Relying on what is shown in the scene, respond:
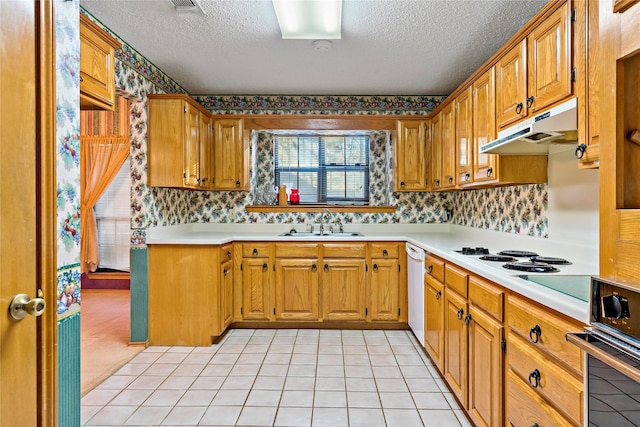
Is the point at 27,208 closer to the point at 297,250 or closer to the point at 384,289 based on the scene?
the point at 297,250

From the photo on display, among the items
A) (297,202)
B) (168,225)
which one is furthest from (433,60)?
(168,225)

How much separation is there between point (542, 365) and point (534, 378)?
7cm

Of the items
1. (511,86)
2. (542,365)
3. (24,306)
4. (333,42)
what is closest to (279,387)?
(542,365)

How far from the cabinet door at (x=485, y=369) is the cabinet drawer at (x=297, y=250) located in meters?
1.75

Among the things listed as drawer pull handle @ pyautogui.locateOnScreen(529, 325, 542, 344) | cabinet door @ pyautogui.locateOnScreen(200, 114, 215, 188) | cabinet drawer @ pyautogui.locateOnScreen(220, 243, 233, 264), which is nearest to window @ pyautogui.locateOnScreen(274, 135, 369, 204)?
cabinet door @ pyautogui.locateOnScreen(200, 114, 215, 188)

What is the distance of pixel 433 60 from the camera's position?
303 cm

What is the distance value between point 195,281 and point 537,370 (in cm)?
254

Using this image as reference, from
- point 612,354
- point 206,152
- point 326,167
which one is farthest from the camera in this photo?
point 326,167

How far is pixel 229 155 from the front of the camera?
3.74 metres

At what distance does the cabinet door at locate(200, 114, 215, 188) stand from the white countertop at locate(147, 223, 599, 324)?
0.55 m

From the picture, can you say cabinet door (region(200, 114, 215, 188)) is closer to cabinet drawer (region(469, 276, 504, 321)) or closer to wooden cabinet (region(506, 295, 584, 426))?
cabinet drawer (region(469, 276, 504, 321))

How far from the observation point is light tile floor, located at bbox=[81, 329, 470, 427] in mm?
2025

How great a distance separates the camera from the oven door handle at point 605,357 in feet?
2.40

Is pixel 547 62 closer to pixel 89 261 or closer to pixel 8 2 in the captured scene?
pixel 8 2
